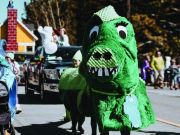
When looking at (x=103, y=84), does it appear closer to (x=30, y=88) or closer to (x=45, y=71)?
(x=45, y=71)

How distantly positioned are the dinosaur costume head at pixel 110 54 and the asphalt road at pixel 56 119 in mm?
3199

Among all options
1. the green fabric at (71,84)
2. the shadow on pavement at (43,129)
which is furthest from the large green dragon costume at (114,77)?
the shadow on pavement at (43,129)

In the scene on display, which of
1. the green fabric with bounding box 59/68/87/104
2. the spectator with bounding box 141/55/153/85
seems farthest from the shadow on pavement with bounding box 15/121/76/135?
the spectator with bounding box 141/55/153/85

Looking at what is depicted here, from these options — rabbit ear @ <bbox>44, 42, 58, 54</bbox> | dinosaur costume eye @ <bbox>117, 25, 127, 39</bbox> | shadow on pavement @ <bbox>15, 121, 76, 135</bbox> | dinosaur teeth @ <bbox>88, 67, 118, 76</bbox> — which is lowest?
shadow on pavement @ <bbox>15, 121, 76, 135</bbox>

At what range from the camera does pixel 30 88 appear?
66.4ft

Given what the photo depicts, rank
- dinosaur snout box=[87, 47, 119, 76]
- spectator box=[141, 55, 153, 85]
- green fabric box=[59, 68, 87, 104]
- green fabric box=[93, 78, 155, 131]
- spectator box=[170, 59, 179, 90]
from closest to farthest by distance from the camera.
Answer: dinosaur snout box=[87, 47, 119, 76]
green fabric box=[93, 78, 155, 131]
green fabric box=[59, 68, 87, 104]
spectator box=[170, 59, 179, 90]
spectator box=[141, 55, 153, 85]

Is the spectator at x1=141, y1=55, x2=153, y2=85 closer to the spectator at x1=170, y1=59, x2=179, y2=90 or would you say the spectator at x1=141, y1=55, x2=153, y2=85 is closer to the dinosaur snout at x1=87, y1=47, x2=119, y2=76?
the spectator at x1=170, y1=59, x2=179, y2=90

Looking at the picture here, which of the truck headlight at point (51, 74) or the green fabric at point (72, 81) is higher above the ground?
the truck headlight at point (51, 74)

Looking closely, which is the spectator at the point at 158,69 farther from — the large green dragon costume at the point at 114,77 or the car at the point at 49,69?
the large green dragon costume at the point at 114,77

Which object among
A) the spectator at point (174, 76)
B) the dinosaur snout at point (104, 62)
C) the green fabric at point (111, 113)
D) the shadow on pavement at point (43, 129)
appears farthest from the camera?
the spectator at point (174, 76)

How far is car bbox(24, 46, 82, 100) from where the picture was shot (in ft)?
55.7

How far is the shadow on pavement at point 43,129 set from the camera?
35.2 ft

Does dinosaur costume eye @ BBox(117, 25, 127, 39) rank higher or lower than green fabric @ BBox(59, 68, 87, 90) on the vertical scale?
higher

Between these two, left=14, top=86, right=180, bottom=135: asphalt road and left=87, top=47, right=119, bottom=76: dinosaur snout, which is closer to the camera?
left=87, top=47, right=119, bottom=76: dinosaur snout
